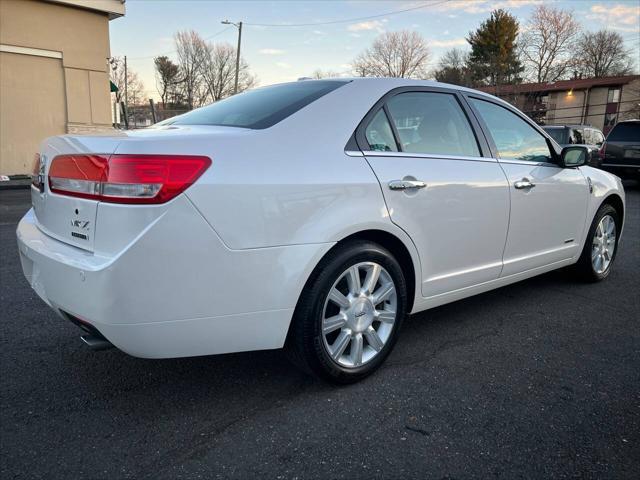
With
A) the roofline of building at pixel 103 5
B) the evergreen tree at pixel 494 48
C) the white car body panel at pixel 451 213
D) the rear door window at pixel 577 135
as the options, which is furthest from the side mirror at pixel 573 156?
the evergreen tree at pixel 494 48

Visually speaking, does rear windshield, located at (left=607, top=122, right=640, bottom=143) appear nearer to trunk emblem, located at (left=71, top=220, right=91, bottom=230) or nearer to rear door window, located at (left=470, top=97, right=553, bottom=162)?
rear door window, located at (left=470, top=97, right=553, bottom=162)

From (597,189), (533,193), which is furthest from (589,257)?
(533,193)

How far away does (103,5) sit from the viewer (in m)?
14.9

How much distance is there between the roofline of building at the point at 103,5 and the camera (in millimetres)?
14297

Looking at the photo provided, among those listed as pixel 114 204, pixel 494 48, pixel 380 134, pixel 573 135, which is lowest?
pixel 114 204

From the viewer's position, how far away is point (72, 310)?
2.14 m

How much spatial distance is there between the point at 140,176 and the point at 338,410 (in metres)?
1.39

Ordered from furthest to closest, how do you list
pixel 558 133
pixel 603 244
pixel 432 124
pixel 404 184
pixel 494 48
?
1. pixel 494 48
2. pixel 558 133
3. pixel 603 244
4. pixel 432 124
5. pixel 404 184

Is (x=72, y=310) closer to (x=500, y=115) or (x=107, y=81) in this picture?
(x=500, y=115)

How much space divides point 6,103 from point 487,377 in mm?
15054

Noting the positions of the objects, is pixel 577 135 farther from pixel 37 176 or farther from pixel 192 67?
pixel 192 67

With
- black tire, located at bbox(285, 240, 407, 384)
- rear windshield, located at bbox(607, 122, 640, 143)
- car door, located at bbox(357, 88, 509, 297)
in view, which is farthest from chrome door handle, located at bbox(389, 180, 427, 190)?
rear windshield, located at bbox(607, 122, 640, 143)

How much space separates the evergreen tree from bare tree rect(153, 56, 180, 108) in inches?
1344

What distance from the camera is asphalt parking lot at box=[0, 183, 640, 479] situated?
2.02 meters
